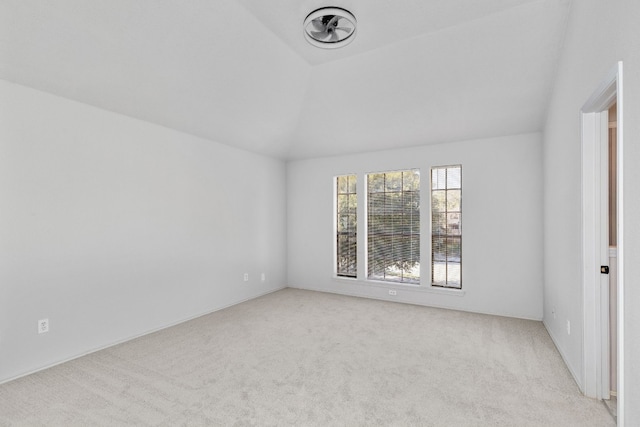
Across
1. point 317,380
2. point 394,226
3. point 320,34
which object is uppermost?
point 320,34

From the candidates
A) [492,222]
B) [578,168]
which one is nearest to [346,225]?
[492,222]

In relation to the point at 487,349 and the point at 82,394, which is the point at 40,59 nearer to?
the point at 82,394

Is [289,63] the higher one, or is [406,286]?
[289,63]

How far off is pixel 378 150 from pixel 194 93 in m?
2.86

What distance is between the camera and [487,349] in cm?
312

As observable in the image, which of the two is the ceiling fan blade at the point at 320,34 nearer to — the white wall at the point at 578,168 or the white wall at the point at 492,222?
the white wall at the point at 578,168

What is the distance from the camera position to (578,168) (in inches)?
91.7

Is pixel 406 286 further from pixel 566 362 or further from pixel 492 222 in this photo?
pixel 566 362

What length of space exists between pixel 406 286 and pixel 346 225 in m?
1.44

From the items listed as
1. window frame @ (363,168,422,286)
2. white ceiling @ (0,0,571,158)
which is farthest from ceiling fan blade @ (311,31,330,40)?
window frame @ (363,168,422,286)

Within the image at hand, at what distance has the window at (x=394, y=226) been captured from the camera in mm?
4863

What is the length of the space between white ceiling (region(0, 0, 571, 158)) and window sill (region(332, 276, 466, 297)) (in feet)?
7.12

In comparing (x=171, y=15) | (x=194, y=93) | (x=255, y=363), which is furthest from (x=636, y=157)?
(x=194, y=93)

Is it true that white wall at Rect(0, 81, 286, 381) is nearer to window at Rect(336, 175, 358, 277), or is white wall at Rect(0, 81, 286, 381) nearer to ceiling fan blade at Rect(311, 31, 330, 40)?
window at Rect(336, 175, 358, 277)
